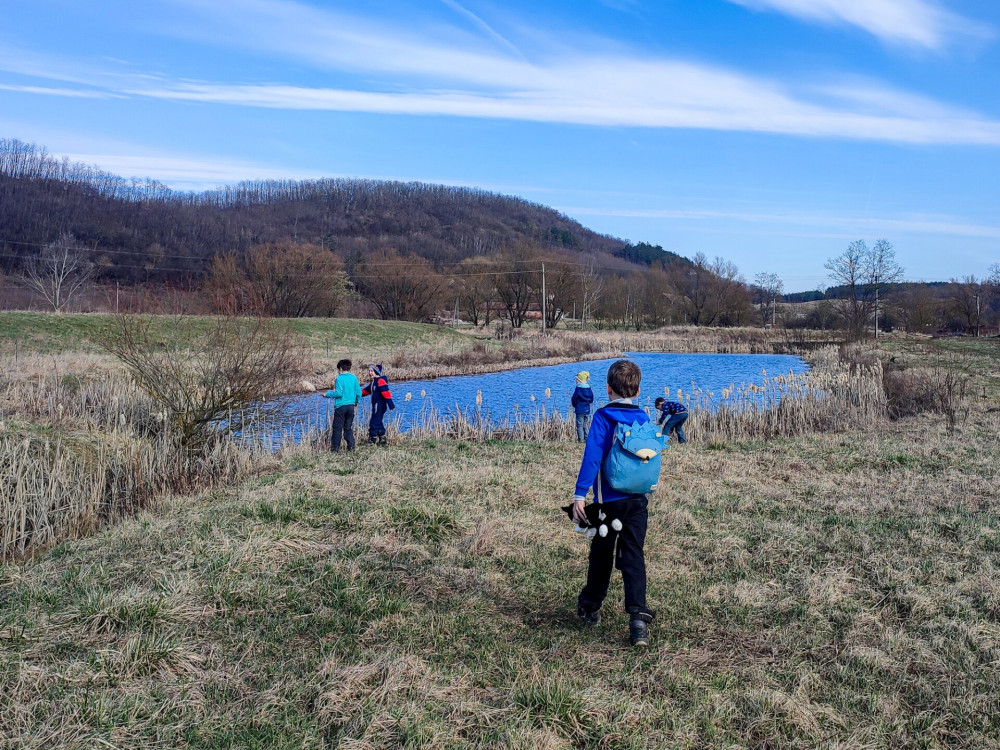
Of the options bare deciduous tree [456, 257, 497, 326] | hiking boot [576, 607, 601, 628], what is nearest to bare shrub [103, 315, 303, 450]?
hiking boot [576, 607, 601, 628]

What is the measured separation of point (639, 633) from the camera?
12.8 feet

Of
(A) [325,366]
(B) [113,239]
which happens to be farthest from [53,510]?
(B) [113,239]

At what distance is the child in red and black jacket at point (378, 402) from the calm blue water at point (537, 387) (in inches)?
38.2

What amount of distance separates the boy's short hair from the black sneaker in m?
1.33

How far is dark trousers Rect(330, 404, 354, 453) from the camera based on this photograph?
10.5m

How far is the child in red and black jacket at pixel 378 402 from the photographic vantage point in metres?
11.1

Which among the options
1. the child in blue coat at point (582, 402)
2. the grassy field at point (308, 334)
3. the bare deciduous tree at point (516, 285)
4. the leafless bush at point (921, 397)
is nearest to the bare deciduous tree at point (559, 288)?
the bare deciduous tree at point (516, 285)

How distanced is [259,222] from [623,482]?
118066 millimetres

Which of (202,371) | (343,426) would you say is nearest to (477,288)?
(343,426)

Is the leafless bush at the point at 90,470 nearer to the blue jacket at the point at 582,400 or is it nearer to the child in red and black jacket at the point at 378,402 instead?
the child in red and black jacket at the point at 378,402

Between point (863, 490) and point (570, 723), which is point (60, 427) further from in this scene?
point (863, 490)

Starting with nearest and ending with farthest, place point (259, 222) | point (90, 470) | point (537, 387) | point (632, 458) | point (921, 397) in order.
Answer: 1. point (632, 458)
2. point (90, 470)
3. point (921, 397)
4. point (537, 387)
5. point (259, 222)

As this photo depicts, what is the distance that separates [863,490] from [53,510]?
327 inches

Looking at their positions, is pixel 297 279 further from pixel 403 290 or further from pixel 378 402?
pixel 378 402
